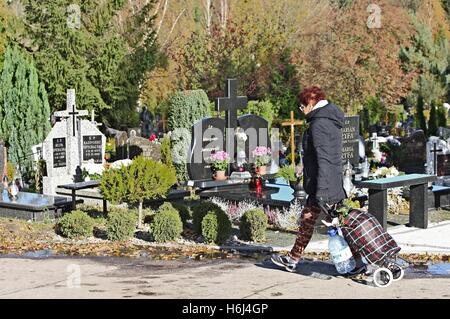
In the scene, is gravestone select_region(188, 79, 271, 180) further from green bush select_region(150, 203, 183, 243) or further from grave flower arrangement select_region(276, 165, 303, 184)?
green bush select_region(150, 203, 183, 243)

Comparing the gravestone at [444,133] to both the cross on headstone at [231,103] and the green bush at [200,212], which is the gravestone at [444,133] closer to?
the cross on headstone at [231,103]

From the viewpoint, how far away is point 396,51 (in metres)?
41.5

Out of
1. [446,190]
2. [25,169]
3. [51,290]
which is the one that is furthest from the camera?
[25,169]

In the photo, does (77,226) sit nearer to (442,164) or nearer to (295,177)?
(295,177)

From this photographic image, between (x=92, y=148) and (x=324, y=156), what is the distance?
1082cm

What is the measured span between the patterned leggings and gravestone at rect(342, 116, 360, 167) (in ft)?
21.6

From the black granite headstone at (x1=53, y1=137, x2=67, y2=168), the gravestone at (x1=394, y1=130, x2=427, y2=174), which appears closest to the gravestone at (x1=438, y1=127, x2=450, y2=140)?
the gravestone at (x1=394, y1=130, x2=427, y2=174)

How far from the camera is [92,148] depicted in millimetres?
18703

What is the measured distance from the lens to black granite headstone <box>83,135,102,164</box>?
60.8ft

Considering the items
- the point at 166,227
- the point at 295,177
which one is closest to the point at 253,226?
the point at 166,227

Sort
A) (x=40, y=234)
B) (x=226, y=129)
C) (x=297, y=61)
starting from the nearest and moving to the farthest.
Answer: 1. (x=40, y=234)
2. (x=226, y=129)
3. (x=297, y=61)

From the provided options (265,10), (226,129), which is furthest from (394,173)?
(265,10)

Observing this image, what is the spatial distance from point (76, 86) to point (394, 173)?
1546cm
